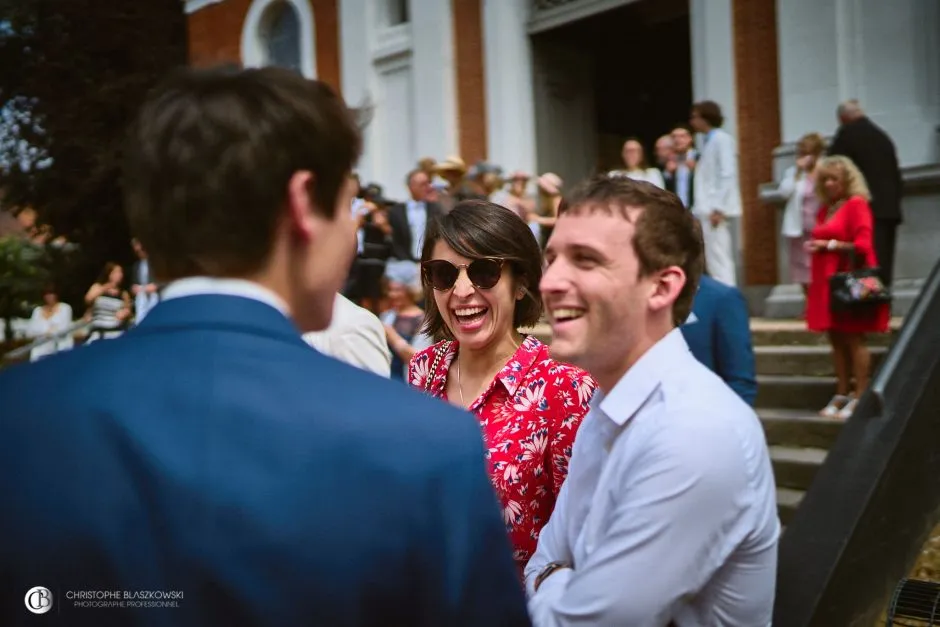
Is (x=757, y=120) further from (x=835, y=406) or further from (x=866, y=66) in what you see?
(x=835, y=406)

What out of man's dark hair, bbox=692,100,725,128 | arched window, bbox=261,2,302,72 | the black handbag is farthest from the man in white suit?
arched window, bbox=261,2,302,72

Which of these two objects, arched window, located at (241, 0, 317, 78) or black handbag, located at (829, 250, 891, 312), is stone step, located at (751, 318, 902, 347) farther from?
arched window, located at (241, 0, 317, 78)

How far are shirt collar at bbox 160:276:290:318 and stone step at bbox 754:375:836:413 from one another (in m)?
6.46

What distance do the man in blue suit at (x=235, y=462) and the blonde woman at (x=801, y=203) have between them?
25.7 feet

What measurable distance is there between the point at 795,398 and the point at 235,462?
21.9 feet

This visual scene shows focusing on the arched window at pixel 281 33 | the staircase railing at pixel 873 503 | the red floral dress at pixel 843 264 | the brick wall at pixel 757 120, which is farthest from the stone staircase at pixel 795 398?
the arched window at pixel 281 33

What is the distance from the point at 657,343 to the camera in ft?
→ 6.72

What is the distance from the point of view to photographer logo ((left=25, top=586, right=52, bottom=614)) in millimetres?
1148

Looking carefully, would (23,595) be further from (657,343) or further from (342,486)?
(657,343)

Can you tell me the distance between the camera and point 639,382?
1.98 m

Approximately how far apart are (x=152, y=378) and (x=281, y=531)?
0.23 m

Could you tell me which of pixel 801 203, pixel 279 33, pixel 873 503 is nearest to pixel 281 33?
pixel 279 33

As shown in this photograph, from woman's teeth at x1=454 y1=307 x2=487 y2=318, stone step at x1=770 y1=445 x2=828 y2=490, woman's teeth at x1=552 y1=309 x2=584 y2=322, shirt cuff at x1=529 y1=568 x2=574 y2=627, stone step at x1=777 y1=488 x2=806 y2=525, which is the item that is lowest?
stone step at x1=777 y1=488 x2=806 y2=525

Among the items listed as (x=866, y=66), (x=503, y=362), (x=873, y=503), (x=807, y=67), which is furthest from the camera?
(x=807, y=67)
